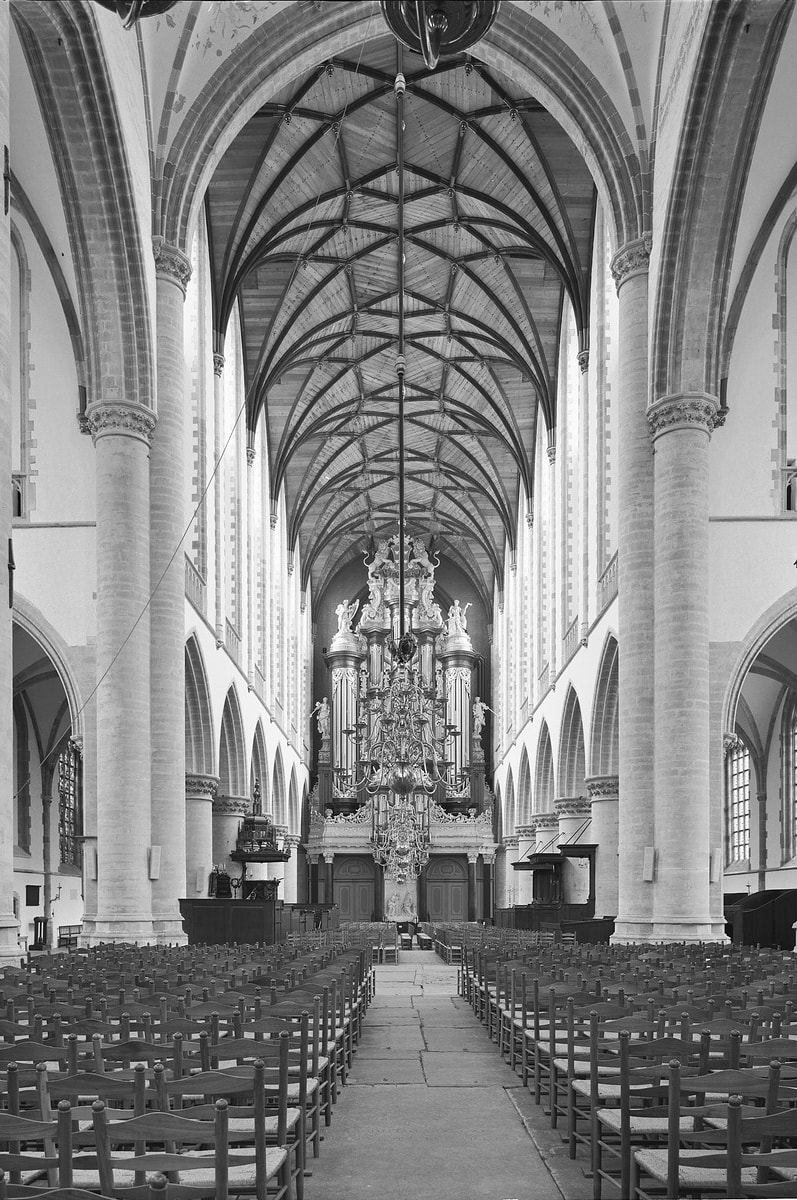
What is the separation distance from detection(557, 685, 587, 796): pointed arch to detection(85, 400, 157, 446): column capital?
1560 centimetres

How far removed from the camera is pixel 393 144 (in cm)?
2795

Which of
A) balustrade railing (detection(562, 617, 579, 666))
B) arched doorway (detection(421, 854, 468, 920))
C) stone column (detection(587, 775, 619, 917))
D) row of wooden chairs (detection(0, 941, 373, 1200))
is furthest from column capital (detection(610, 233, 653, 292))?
arched doorway (detection(421, 854, 468, 920))

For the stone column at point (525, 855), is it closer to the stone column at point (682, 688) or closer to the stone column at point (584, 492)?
the stone column at point (584, 492)

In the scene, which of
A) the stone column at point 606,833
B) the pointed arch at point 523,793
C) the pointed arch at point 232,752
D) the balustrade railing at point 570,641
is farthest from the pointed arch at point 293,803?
the stone column at point 606,833

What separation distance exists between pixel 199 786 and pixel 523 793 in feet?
63.6

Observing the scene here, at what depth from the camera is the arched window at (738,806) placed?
3241 cm

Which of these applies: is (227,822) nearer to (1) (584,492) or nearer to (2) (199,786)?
(2) (199,786)

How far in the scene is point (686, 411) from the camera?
771 inches

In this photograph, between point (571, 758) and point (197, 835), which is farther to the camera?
point (571, 758)

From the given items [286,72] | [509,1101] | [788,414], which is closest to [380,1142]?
[509,1101]

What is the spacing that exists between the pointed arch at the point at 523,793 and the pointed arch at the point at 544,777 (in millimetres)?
3928

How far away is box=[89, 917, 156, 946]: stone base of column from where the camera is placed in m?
18.9

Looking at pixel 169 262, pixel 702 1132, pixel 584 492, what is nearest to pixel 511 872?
pixel 584 492

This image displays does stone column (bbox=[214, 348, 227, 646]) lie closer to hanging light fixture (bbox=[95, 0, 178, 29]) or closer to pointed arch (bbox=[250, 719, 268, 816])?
pointed arch (bbox=[250, 719, 268, 816])
